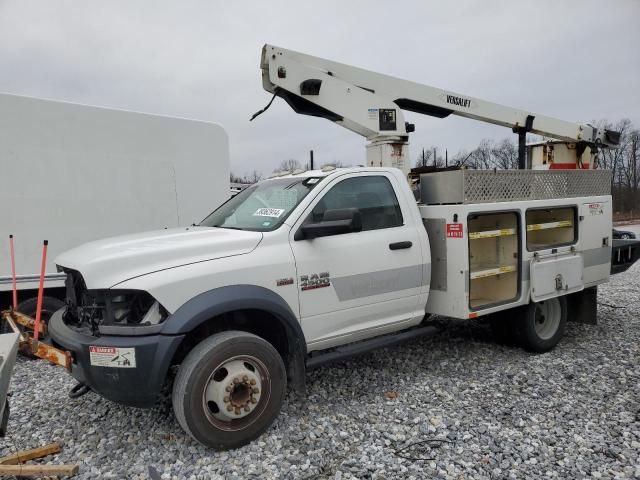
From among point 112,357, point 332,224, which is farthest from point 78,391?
point 332,224

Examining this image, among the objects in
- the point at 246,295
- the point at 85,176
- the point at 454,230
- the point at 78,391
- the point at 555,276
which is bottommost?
the point at 78,391

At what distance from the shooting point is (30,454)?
126 inches

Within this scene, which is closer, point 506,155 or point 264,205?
point 264,205

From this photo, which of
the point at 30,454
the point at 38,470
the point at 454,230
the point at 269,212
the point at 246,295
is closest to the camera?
the point at 38,470

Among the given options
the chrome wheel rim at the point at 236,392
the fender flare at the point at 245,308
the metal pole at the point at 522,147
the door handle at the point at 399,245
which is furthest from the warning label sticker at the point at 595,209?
the chrome wheel rim at the point at 236,392

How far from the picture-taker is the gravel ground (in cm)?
312

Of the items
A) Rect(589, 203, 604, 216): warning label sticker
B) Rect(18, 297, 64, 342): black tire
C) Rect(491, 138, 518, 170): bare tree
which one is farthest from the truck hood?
Rect(491, 138, 518, 170): bare tree

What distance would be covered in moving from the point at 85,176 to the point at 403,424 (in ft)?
15.1

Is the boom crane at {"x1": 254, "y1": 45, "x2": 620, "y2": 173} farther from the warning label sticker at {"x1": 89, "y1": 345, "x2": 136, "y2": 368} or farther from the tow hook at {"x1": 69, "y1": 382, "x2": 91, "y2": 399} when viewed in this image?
the tow hook at {"x1": 69, "y1": 382, "x2": 91, "y2": 399}

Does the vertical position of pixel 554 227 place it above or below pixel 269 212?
below

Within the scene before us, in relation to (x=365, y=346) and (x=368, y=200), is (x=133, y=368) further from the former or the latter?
(x=368, y=200)

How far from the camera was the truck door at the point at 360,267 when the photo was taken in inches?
149

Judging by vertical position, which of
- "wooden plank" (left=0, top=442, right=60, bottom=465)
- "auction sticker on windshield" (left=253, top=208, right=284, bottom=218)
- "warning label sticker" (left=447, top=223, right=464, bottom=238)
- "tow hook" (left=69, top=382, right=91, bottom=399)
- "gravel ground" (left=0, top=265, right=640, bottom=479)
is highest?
"auction sticker on windshield" (left=253, top=208, right=284, bottom=218)

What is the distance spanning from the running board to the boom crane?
6.20ft
